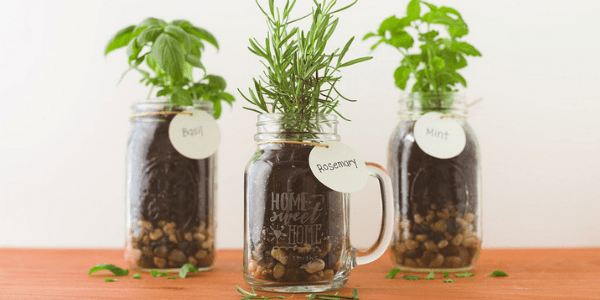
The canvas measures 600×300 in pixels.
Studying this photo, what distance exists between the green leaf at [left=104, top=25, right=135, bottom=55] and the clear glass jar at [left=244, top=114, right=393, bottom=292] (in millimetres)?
370

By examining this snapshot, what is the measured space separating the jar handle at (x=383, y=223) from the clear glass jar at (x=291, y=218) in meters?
0.04

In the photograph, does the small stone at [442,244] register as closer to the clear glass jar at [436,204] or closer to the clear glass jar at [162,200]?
the clear glass jar at [436,204]

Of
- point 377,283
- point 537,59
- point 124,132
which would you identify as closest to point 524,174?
point 537,59

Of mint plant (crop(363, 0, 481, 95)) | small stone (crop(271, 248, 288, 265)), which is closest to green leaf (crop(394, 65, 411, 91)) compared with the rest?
mint plant (crop(363, 0, 481, 95))

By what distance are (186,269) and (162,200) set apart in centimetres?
12

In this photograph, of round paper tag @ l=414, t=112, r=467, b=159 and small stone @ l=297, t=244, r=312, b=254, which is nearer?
small stone @ l=297, t=244, r=312, b=254

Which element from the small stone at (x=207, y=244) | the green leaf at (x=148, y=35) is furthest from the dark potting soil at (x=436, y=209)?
the green leaf at (x=148, y=35)

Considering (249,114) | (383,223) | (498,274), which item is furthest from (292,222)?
(249,114)

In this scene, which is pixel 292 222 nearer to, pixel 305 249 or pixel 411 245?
pixel 305 249

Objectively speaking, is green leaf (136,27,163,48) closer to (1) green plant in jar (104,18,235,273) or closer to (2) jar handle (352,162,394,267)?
(1) green plant in jar (104,18,235,273)

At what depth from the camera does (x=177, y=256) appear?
902 mm

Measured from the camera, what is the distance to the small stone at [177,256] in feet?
2.96

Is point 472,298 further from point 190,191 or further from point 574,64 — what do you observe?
point 574,64

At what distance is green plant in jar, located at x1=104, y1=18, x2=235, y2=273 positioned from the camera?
0.90 m
